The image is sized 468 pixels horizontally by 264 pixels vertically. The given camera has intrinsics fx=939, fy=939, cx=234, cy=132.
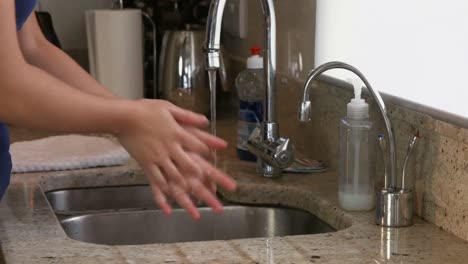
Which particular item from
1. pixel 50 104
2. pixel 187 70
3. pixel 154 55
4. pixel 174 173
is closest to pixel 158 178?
pixel 174 173

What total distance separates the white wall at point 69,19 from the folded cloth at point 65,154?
0.85 m

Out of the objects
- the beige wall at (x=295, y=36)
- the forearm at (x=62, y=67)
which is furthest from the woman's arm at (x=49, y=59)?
the beige wall at (x=295, y=36)

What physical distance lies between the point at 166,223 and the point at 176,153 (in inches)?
34.1

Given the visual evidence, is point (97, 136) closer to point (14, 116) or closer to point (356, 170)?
point (356, 170)

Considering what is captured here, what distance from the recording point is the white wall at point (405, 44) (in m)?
1.31

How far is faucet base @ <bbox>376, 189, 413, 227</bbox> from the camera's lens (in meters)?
1.34

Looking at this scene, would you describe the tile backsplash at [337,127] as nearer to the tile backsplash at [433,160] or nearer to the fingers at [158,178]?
the tile backsplash at [433,160]

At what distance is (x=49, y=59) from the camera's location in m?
1.36

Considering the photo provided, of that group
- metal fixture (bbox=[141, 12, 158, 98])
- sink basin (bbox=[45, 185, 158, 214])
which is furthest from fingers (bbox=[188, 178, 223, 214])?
metal fixture (bbox=[141, 12, 158, 98])

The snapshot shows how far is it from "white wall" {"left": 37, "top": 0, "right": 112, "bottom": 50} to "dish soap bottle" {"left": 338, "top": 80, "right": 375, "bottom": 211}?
1516mm

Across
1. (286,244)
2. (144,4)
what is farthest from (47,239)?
(144,4)

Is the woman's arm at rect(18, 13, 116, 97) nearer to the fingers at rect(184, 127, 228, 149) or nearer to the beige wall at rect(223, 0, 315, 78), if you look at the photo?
the fingers at rect(184, 127, 228, 149)

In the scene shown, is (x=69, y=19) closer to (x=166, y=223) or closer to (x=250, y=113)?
(x=250, y=113)

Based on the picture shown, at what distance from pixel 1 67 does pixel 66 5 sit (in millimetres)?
1934
